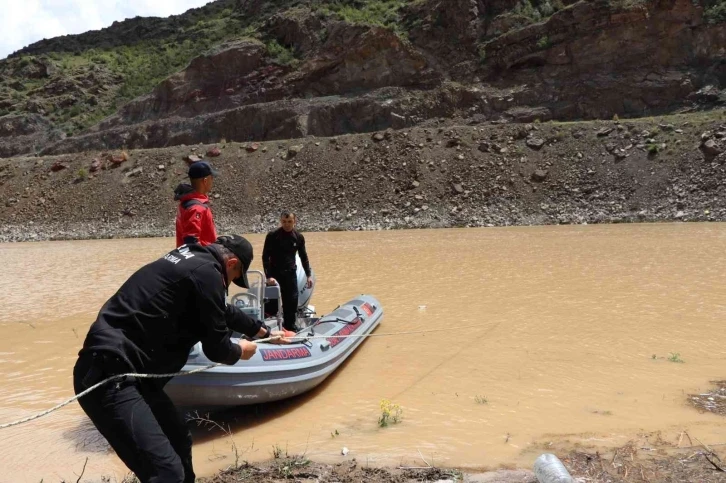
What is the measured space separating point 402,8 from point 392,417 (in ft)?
149

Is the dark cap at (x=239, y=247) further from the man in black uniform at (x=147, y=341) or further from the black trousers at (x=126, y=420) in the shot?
the black trousers at (x=126, y=420)

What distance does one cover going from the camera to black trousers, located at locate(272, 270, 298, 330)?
6.48 metres

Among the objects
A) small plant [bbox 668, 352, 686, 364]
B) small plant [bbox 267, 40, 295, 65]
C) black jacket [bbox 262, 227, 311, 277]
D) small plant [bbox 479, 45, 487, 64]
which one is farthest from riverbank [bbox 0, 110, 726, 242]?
black jacket [bbox 262, 227, 311, 277]

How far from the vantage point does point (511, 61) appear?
38.8 metres

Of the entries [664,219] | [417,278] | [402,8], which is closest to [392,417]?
[417,278]

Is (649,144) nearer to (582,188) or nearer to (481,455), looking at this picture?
(582,188)

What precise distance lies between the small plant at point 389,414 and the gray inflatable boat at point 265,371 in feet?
2.27

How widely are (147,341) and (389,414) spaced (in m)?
2.55

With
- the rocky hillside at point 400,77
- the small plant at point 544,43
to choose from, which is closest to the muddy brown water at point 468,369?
the rocky hillside at point 400,77

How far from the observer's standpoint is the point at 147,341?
101 inches

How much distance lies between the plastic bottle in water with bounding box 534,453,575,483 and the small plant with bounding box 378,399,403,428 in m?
1.39

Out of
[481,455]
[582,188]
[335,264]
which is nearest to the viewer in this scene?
[481,455]

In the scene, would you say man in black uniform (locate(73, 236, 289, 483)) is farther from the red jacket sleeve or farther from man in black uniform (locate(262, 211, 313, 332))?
man in black uniform (locate(262, 211, 313, 332))

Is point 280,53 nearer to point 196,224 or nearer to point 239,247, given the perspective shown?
point 196,224
